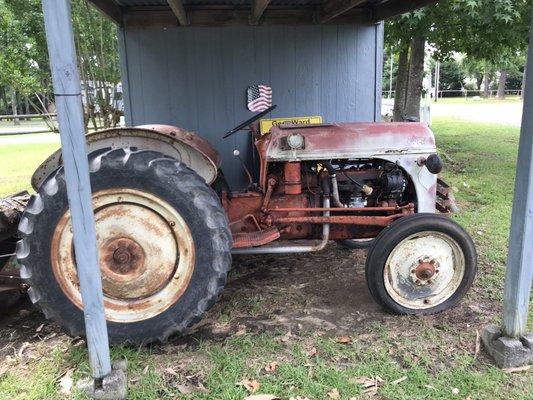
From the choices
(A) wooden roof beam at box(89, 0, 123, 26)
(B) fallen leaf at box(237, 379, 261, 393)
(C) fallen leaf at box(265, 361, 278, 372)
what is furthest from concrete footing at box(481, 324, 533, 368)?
(A) wooden roof beam at box(89, 0, 123, 26)

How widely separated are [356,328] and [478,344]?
30.4 inches

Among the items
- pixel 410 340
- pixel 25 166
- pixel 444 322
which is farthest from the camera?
A: pixel 25 166

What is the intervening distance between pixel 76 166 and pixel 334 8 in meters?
3.56

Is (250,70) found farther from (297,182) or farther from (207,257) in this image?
(207,257)

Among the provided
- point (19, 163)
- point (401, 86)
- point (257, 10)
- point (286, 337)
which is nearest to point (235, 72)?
point (257, 10)

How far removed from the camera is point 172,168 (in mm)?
3006

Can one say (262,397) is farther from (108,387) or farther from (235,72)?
(235,72)

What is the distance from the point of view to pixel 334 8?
16.7 feet

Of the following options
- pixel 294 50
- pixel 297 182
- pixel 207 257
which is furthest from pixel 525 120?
pixel 294 50

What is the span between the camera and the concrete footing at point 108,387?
2.68 metres

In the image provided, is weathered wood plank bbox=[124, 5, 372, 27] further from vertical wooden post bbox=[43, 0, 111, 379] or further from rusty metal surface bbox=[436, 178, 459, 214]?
vertical wooden post bbox=[43, 0, 111, 379]

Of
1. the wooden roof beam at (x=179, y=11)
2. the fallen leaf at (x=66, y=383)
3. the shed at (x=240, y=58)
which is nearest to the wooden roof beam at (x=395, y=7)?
the shed at (x=240, y=58)

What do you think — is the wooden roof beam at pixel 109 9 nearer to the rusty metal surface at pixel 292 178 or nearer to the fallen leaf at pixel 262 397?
the rusty metal surface at pixel 292 178

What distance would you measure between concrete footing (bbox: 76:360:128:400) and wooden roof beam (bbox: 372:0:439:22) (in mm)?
4130
